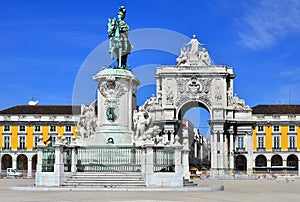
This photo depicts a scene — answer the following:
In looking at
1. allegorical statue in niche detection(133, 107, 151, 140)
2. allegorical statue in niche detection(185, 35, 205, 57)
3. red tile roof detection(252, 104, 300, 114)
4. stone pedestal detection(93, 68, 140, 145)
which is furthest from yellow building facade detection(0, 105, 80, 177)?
allegorical statue in niche detection(133, 107, 151, 140)

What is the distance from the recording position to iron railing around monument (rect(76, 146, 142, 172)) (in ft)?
79.6

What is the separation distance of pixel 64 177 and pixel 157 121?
195 ft

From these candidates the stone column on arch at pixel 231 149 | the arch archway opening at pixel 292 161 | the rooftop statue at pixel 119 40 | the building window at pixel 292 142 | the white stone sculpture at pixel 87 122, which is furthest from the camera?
the arch archway opening at pixel 292 161

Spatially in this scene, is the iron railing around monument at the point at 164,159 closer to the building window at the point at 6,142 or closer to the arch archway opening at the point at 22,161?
the building window at the point at 6,142

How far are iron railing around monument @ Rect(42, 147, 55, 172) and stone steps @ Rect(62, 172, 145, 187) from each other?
1.00m

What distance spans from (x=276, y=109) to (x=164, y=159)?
220 feet

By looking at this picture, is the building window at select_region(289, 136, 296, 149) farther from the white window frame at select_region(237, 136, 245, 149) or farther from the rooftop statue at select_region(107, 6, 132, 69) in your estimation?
the rooftop statue at select_region(107, 6, 132, 69)

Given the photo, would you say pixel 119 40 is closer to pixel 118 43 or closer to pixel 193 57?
pixel 118 43

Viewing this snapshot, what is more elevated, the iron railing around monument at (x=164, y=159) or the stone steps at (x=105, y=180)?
the iron railing around monument at (x=164, y=159)

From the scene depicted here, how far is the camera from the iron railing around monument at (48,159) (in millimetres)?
23844

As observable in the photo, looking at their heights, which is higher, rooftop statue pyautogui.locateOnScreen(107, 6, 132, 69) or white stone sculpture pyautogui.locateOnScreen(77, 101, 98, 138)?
rooftop statue pyautogui.locateOnScreen(107, 6, 132, 69)

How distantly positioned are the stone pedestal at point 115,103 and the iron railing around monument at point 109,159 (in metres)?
1.06

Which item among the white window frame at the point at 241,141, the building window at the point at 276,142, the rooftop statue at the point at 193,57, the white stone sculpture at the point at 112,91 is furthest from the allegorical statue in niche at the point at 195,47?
the white stone sculpture at the point at 112,91

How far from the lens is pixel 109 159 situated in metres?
24.4
